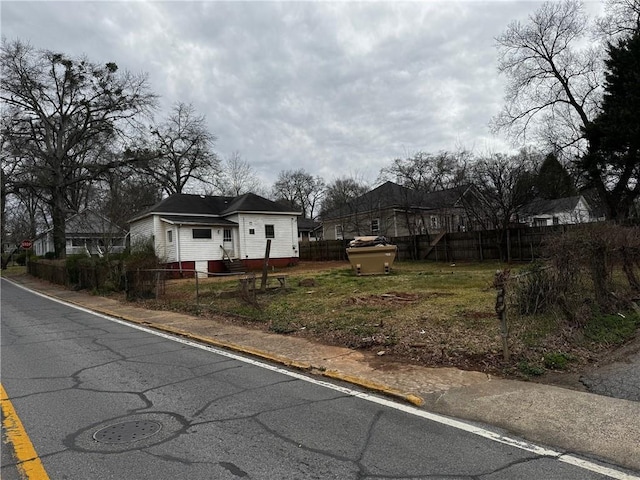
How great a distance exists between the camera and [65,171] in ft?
129

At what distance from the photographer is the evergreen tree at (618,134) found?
23.2m

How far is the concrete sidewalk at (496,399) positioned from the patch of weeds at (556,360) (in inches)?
32.9

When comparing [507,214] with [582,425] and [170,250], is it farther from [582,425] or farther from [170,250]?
[582,425]

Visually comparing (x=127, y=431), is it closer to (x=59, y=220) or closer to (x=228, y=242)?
(x=228, y=242)

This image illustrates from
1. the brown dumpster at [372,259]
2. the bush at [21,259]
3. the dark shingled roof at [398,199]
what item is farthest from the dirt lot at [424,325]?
the bush at [21,259]

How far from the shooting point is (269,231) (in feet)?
106

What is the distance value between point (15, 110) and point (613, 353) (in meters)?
42.0

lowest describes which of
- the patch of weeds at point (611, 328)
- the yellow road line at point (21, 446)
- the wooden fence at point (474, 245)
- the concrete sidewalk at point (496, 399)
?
the concrete sidewalk at point (496, 399)

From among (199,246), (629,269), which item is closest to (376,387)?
(629,269)

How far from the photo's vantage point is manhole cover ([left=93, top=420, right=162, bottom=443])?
14.1 ft

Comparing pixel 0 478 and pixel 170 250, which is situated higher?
pixel 170 250

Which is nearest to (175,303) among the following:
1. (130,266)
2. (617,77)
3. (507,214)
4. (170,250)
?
(130,266)

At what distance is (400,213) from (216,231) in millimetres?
16912

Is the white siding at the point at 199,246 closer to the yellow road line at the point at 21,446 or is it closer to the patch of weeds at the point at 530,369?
the yellow road line at the point at 21,446
